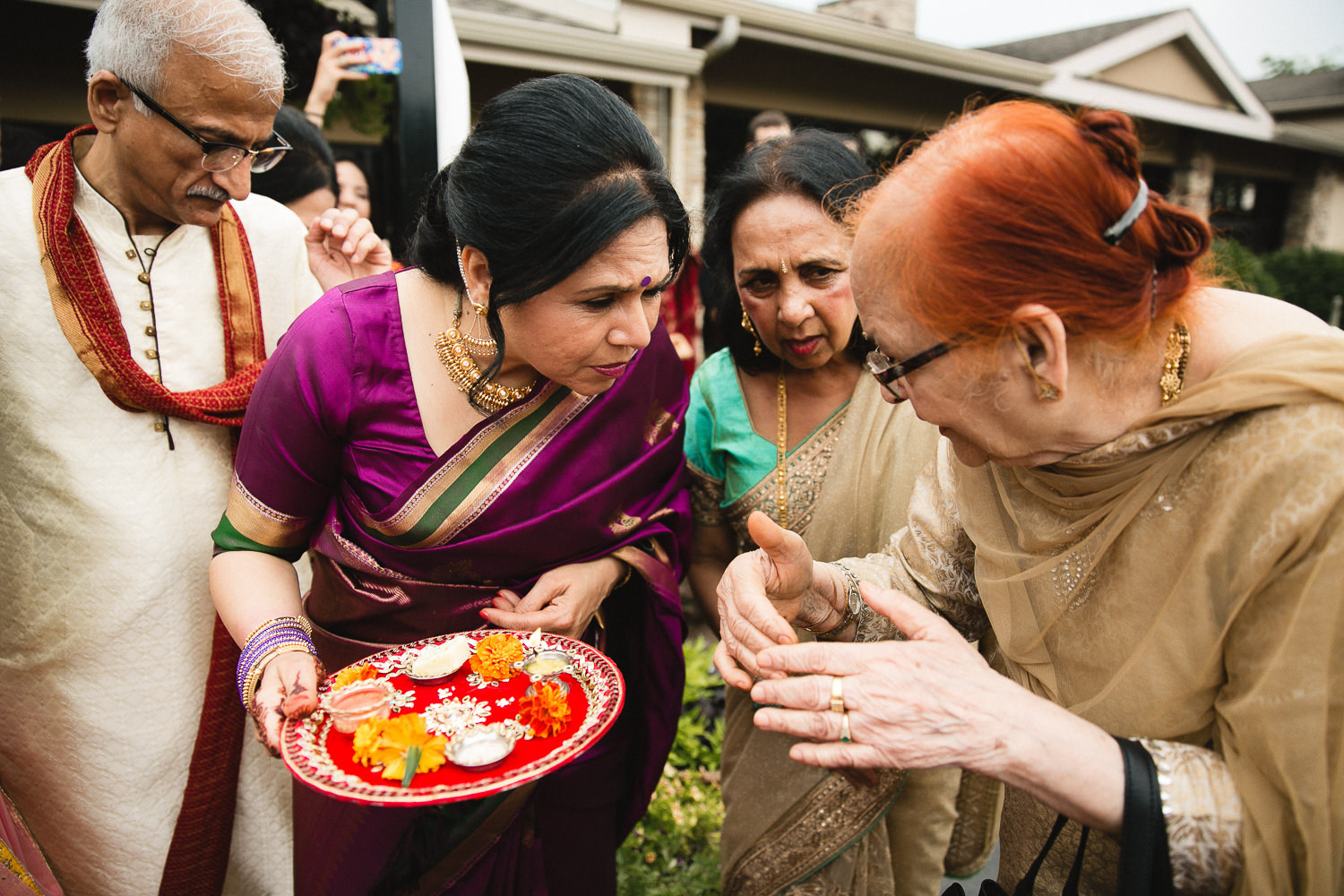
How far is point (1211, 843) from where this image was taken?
1103mm

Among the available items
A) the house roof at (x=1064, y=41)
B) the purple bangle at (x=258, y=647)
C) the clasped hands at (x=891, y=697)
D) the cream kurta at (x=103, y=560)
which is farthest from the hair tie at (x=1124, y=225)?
the house roof at (x=1064, y=41)

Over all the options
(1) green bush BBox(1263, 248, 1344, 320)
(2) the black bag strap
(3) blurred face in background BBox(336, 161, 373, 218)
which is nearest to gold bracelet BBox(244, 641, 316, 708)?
(2) the black bag strap

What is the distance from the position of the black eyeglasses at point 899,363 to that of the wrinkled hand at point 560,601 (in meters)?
0.80

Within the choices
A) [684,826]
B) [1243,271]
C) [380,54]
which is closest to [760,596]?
[684,826]

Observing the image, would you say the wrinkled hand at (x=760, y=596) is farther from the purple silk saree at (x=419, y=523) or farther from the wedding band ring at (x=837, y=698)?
the purple silk saree at (x=419, y=523)

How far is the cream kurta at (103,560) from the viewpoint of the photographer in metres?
1.76

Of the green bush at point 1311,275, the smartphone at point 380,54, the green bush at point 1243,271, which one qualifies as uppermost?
the smartphone at point 380,54

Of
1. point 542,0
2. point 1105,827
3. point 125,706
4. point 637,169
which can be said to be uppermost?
point 542,0

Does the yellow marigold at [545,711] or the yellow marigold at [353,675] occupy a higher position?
the yellow marigold at [545,711]

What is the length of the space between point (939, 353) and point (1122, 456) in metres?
0.32

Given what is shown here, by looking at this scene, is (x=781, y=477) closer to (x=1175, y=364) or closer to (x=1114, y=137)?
(x=1175, y=364)

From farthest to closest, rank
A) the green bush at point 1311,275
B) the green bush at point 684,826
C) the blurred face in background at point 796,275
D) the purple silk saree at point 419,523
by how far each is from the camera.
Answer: the green bush at point 1311,275, the green bush at point 684,826, the blurred face in background at point 796,275, the purple silk saree at point 419,523

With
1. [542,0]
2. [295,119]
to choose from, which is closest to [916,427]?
[295,119]

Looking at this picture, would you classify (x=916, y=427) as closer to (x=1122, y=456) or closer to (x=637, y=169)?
(x=1122, y=456)
